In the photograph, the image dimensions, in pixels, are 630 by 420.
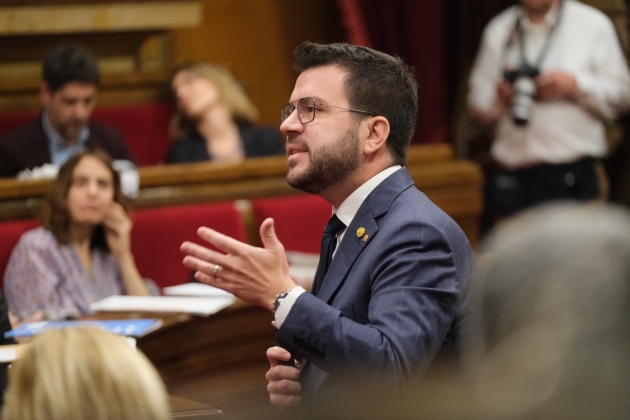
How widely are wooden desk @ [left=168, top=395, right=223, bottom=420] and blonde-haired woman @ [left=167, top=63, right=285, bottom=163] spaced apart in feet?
8.09

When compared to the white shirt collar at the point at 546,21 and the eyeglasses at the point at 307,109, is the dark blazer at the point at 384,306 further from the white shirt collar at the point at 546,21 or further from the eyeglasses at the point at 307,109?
the white shirt collar at the point at 546,21

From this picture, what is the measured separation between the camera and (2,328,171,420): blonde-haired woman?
0.86m

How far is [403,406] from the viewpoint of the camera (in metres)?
0.72

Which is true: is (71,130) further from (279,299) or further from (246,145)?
(279,299)

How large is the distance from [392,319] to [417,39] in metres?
3.75

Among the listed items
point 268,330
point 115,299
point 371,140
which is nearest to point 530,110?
point 268,330

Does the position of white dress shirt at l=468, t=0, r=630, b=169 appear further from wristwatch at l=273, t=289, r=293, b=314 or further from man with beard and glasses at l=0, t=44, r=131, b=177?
wristwatch at l=273, t=289, r=293, b=314

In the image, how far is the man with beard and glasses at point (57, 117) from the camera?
361 cm

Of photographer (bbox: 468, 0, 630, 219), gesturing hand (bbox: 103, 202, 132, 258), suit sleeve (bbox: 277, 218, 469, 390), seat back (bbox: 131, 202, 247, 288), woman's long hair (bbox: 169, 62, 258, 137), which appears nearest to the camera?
suit sleeve (bbox: 277, 218, 469, 390)

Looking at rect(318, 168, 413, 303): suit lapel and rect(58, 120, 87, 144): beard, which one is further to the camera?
rect(58, 120, 87, 144): beard

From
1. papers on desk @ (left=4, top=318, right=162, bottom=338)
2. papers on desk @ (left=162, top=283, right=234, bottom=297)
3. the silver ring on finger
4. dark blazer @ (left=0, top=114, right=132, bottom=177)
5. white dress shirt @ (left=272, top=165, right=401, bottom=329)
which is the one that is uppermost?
white dress shirt @ (left=272, top=165, right=401, bottom=329)

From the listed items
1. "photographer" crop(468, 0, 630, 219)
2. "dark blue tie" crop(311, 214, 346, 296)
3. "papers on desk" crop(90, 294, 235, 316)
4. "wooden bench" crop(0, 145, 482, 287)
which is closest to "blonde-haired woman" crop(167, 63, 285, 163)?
"wooden bench" crop(0, 145, 482, 287)

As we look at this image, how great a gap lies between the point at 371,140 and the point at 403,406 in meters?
0.96

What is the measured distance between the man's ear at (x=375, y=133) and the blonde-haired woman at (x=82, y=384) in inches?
31.7
